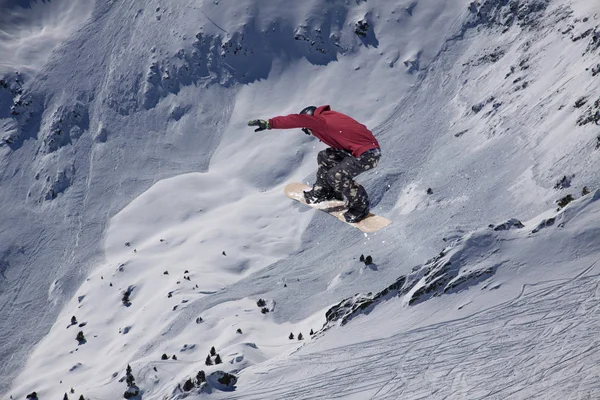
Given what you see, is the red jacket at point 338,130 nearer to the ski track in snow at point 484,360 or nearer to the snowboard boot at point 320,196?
the snowboard boot at point 320,196

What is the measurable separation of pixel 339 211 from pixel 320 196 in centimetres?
81

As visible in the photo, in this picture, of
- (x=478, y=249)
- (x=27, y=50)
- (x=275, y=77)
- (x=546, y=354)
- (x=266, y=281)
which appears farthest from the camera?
(x=27, y=50)

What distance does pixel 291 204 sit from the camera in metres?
41.5

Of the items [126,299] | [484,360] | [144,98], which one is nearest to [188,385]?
[484,360]

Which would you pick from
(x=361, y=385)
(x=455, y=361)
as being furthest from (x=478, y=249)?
(x=361, y=385)

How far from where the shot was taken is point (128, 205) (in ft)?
156

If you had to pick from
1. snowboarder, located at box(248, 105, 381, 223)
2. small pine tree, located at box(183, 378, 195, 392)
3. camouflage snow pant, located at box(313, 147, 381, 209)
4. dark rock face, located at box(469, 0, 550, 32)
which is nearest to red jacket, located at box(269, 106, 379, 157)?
snowboarder, located at box(248, 105, 381, 223)

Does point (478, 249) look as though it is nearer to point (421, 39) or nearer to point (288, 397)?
point (288, 397)

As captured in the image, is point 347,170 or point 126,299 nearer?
point 347,170

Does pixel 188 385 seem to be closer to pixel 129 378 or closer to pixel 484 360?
pixel 484 360

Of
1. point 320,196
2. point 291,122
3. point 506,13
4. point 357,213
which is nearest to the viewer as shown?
point 291,122

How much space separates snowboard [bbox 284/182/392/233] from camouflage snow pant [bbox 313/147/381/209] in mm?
400

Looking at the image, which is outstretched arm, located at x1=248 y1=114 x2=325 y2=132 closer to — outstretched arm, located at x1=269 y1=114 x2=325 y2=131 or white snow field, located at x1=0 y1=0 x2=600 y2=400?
outstretched arm, located at x1=269 y1=114 x2=325 y2=131

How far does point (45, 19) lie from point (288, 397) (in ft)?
161
